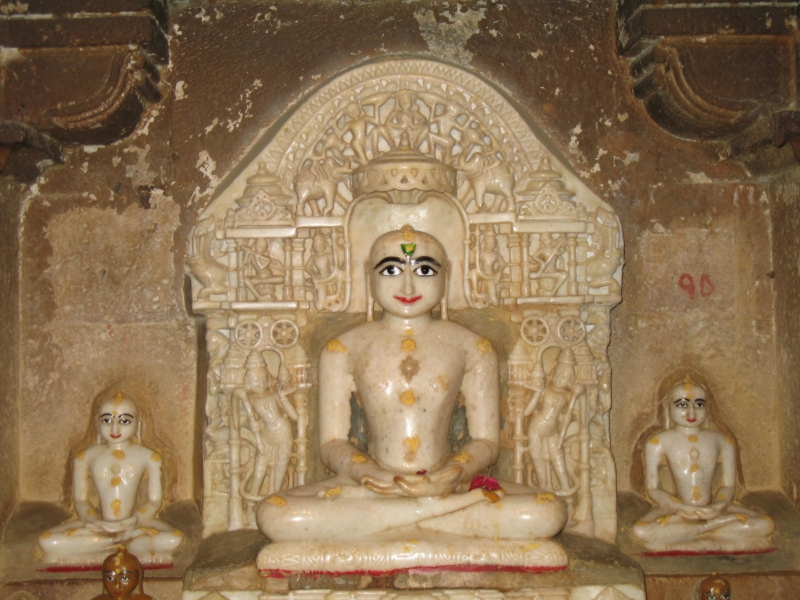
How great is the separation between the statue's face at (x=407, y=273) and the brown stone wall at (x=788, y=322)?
1.97 metres

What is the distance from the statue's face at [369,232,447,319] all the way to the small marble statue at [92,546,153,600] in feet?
5.83

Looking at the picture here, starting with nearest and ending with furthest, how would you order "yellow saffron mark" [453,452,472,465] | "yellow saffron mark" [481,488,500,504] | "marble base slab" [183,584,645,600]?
"marble base slab" [183,584,645,600] → "yellow saffron mark" [481,488,500,504] → "yellow saffron mark" [453,452,472,465]

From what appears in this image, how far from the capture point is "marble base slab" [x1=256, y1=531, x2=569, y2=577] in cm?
388

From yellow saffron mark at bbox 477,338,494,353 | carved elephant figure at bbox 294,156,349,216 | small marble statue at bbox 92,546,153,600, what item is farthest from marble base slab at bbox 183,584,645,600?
carved elephant figure at bbox 294,156,349,216

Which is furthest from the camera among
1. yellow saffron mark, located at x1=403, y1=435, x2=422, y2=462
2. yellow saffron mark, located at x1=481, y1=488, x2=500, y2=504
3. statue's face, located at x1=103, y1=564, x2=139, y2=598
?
yellow saffron mark, located at x1=403, y1=435, x2=422, y2=462

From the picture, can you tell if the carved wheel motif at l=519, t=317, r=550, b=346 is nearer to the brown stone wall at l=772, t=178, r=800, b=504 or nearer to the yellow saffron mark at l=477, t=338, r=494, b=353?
the yellow saffron mark at l=477, t=338, r=494, b=353

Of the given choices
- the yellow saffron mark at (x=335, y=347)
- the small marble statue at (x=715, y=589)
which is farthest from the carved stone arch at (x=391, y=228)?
the small marble statue at (x=715, y=589)

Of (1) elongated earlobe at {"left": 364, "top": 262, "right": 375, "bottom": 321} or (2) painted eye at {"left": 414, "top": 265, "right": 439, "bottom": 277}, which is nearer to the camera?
(2) painted eye at {"left": 414, "top": 265, "right": 439, "bottom": 277}

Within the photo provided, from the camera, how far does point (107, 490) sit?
4539 mm

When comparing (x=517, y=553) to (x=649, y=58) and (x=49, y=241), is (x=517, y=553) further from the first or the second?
(x=49, y=241)

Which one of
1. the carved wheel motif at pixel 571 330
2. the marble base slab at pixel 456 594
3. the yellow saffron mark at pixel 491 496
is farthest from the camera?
the carved wheel motif at pixel 571 330

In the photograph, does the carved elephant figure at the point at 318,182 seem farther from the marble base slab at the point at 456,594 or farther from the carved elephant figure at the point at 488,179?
the marble base slab at the point at 456,594

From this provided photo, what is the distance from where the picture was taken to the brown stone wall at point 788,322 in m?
4.71

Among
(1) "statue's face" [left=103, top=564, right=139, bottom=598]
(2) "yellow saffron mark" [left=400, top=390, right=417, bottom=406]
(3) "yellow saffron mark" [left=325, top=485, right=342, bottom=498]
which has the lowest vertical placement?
(1) "statue's face" [left=103, top=564, right=139, bottom=598]
